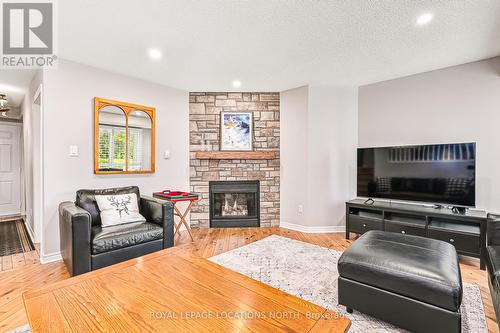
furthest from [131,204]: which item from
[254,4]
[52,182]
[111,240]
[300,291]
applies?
[254,4]

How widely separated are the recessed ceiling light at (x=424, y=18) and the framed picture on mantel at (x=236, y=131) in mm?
2590

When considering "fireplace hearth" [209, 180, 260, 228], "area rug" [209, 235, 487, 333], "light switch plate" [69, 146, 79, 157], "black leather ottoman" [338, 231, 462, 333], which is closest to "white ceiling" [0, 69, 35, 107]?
"light switch plate" [69, 146, 79, 157]

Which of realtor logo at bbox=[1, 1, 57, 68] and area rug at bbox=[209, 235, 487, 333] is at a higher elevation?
realtor logo at bbox=[1, 1, 57, 68]

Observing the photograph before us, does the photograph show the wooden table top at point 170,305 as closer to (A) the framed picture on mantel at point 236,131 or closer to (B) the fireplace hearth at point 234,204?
(B) the fireplace hearth at point 234,204

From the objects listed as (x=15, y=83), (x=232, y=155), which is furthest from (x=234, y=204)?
(x=15, y=83)

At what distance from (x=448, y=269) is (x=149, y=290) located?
5.98ft

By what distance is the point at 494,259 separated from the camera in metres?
1.76

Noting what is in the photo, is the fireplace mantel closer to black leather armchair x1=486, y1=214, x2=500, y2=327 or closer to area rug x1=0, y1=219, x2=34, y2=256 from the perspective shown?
area rug x1=0, y1=219, x2=34, y2=256

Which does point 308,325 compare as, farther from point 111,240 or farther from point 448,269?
point 111,240

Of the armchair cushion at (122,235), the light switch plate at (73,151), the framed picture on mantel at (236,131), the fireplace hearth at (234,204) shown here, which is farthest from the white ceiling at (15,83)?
the fireplace hearth at (234,204)

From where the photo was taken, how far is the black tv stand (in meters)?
2.62

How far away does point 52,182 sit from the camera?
2.79m

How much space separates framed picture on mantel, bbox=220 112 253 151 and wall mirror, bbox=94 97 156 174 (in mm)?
1143

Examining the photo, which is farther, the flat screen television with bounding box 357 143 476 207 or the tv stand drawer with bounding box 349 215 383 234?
the tv stand drawer with bounding box 349 215 383 234
